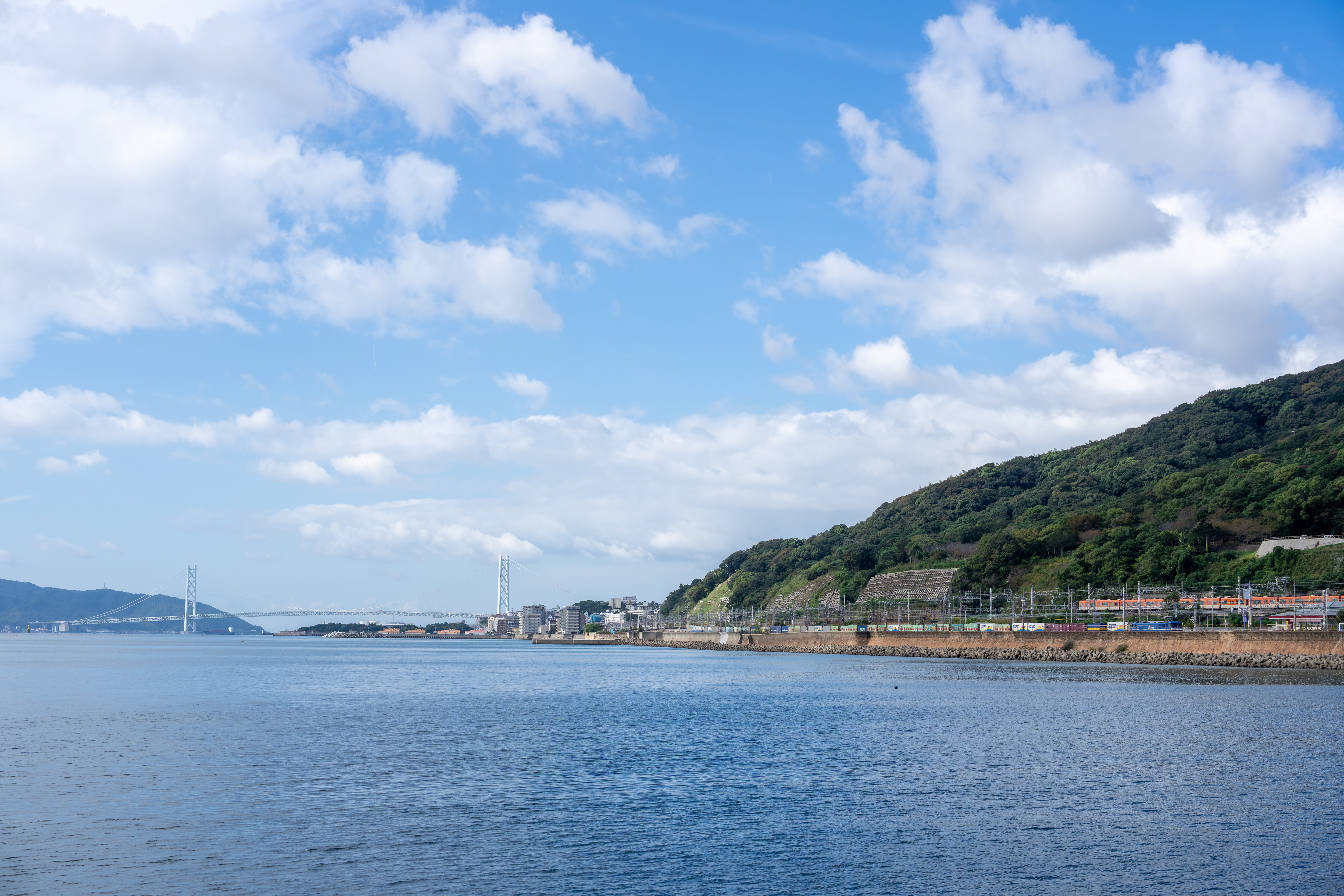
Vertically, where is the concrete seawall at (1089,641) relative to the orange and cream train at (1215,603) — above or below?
below

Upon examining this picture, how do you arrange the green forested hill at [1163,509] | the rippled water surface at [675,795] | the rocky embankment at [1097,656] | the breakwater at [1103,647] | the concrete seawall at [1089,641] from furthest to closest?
the green forested hill at [1163,509] → the concrete seawall at [1089,641] → the breakwater at [1103,647] → the rocky embankment at [1097,656] → the rippled water surface at [675,795]

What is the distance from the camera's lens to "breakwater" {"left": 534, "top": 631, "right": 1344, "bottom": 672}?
228 feet

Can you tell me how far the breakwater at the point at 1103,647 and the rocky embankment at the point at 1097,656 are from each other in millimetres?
70

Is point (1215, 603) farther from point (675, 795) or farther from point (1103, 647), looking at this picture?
point (675, 795)

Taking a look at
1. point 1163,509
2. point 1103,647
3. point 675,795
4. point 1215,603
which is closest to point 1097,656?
point 1103,647

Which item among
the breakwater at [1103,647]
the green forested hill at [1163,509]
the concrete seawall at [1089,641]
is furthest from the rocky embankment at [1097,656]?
the green forested hill at [1163,509]

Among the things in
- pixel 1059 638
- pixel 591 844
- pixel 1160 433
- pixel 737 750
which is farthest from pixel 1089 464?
pixel 591 844

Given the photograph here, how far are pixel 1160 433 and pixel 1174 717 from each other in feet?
523

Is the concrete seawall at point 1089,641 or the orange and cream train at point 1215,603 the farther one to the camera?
the orange and cream train at point 1215,603

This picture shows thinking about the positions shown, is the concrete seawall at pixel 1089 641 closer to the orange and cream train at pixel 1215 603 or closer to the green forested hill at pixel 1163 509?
the orange and cream train at pixel 1215 603

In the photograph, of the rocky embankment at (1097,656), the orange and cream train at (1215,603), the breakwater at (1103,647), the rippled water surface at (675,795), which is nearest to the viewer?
the rippled water surface at (675,795)

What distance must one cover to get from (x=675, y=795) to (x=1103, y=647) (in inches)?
2942

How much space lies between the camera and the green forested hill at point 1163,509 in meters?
105

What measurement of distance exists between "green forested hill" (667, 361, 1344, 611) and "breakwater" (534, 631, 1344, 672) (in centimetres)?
1674
